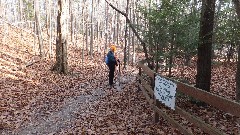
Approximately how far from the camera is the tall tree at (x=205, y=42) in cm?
872

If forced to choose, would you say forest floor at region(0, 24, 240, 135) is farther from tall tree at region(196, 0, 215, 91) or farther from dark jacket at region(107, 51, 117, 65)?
dark jacket at region(107, 51, 117, 65)

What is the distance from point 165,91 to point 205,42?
3.10 meters

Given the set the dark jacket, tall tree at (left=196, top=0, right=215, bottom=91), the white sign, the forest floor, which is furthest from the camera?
the dark jacket

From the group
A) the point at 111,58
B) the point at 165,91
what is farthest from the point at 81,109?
the point at 111,58

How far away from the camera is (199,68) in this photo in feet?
30.0

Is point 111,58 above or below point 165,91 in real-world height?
above

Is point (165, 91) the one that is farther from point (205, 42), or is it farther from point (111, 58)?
point (111, 58)

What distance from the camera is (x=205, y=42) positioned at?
28.7 feet

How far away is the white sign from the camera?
5.97 meters

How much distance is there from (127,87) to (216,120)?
6680 mm

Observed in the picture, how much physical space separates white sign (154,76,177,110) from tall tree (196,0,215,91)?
2.57m

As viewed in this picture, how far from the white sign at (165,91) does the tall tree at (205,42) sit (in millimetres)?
2572

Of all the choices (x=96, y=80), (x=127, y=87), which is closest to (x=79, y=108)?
(x=127, y=87)

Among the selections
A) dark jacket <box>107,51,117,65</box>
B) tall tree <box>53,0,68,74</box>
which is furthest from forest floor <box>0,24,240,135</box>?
tall tree <box>53,0,68,74</box>
